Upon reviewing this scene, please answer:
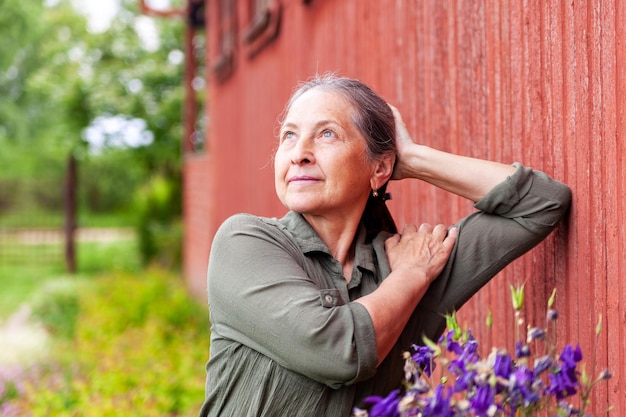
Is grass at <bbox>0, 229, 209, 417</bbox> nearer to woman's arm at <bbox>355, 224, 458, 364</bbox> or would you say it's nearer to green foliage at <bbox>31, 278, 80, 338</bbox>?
green foliage at <bbox>31, 278, 80, 338</bbox>

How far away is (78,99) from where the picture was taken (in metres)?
19.9

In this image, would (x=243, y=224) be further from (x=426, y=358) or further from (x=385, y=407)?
(x=385, y=407)

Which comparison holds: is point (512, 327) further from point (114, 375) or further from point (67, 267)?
point (67, 267)

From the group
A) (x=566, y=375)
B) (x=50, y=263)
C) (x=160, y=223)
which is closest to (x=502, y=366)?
(x=566, y=375)

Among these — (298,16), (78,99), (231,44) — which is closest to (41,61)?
(78,99)

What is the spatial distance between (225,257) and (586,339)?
1.00 m

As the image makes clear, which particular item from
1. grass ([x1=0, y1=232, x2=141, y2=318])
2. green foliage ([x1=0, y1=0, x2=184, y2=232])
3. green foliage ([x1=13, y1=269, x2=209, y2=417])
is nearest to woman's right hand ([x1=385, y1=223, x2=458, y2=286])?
green foliage ([x1=13, y1=269, x2=209, y2=417])

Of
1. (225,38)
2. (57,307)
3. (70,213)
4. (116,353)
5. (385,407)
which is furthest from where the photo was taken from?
(70,213)

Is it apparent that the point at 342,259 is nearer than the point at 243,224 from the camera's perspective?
No

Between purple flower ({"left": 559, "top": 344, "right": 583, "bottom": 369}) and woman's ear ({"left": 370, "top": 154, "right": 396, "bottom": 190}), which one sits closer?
purple flower ({"left": 559, "top": 344, "right": 583, "bottom": 369})

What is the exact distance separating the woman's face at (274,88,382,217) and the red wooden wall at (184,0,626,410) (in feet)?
1.97

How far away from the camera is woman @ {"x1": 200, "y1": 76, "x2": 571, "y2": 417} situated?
1.99m

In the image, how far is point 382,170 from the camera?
2.46m

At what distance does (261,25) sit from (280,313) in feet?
21.7
